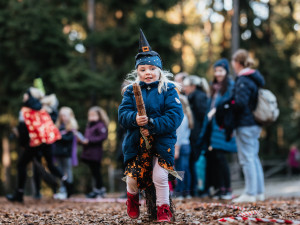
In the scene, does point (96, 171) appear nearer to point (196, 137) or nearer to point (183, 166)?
point (183, 166)

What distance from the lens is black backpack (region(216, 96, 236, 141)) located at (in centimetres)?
696

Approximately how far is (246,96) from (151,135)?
303 cm

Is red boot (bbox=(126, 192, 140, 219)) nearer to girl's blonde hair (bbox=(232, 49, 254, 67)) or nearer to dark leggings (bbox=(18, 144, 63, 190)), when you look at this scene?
girl's blonde hair (bbox=(232, 49, 254, 67))

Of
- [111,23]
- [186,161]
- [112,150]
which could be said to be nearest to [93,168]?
[186,161]

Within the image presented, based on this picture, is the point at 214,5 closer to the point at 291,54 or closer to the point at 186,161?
the point at 291,54

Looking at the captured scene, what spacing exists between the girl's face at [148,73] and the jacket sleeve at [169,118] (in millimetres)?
238

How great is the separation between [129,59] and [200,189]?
12.1 m

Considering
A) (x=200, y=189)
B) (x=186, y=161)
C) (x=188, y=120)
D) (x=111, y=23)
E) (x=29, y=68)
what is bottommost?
(x=200, y=189)

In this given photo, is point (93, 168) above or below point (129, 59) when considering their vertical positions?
below

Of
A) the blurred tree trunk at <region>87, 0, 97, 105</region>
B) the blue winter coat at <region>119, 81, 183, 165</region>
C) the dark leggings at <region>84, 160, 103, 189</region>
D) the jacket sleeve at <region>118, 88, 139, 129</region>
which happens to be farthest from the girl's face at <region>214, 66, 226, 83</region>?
the blurred tree trunk at <region>87, 0, 97, 105</region>

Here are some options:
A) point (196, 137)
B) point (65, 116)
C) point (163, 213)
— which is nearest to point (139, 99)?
point (163, 213)

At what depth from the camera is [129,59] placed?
20016 mm

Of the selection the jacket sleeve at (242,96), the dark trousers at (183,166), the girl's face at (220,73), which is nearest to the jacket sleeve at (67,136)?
the dark trousers at (183,166)

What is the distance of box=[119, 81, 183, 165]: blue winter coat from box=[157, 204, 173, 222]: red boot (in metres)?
0.48
